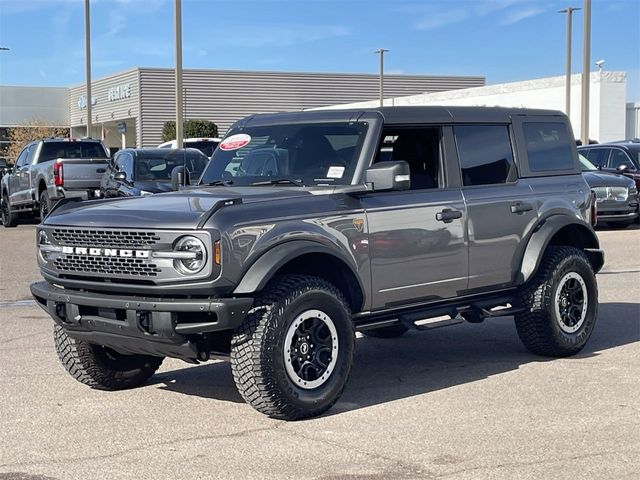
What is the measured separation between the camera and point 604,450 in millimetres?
5484

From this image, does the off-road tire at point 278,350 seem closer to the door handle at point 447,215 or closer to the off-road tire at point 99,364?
the door handle at point 447,215

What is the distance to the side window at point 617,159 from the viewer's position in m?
21.2

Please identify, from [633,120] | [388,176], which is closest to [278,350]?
[388,176]

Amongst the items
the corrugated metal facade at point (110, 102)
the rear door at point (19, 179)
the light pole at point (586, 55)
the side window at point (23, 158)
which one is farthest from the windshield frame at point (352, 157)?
the corrugated metal facade at point (110, 102)

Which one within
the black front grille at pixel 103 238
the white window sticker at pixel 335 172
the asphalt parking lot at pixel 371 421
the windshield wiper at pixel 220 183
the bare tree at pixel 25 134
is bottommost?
the asphalt parking lot at pixel 371 421

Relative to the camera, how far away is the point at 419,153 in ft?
24.7

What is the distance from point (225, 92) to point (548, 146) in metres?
54.1

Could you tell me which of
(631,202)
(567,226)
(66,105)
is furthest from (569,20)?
(66,105)

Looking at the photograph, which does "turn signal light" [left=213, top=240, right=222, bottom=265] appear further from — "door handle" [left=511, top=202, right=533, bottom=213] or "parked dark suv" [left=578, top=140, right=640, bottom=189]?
"parked dark suv" [left=578, top=140, right=640, bottom=189]

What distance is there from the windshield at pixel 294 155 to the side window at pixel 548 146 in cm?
185

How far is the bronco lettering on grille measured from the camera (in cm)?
595

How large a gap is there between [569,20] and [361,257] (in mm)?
33294

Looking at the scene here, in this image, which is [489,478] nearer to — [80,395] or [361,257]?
[361,257]

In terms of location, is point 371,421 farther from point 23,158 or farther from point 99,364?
point 23,158
